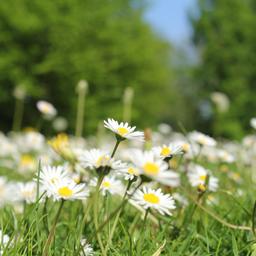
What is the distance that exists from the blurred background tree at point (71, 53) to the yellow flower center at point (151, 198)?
850 centimetres

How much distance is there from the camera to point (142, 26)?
12.1m

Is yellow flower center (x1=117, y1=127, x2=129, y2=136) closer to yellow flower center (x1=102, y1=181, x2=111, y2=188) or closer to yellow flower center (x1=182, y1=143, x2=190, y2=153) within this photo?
yellow flower center (x1=102, y1=181, x2=111, y2=188)

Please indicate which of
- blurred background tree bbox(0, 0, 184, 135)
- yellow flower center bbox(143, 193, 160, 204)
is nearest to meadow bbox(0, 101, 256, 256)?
yellow flower center bbox(143, 193, 160, 204)

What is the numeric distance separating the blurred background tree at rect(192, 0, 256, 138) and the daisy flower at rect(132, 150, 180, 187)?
12372mm

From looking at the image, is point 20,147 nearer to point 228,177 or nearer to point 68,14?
point 228,177

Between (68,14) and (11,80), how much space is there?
1797 millimetres

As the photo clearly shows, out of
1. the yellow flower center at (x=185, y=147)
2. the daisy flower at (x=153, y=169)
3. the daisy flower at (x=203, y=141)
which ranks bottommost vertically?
the daisy flower at (x=153, y=169)

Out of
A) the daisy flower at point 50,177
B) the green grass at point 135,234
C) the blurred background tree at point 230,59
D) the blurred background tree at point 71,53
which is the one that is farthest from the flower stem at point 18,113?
the daisy flower at point 50,177

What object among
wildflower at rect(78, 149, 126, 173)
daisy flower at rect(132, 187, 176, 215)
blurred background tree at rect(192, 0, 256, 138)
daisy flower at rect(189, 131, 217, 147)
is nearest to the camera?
wildflower at rect(78, 149, 126, 173)

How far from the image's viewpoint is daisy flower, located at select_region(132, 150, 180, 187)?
63 centimetres

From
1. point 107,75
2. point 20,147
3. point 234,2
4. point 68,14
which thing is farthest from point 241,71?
point 20,147

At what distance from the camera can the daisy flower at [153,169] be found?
63 centimetres

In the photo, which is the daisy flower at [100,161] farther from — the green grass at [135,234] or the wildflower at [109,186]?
the wildflower at [109,186]

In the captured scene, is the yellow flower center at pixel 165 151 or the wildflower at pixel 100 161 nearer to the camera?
the wildflower at pixel 100 161
